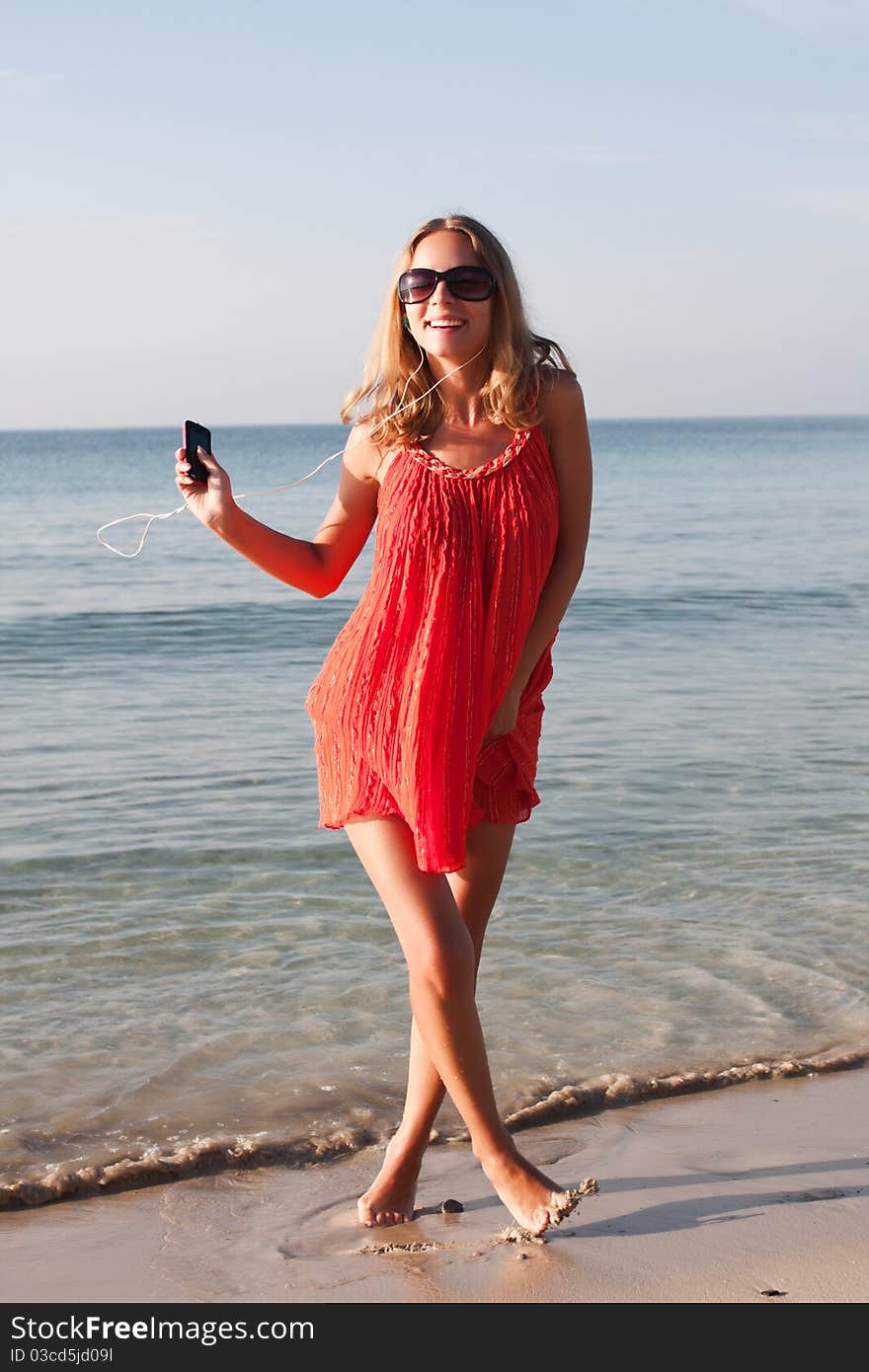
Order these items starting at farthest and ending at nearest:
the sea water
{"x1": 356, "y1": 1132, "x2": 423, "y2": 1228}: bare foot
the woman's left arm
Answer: the sea water → {"x1": 356, "y1": 1132, "x2": 423, "y2": 1228}: bare foot → the woman's left arm

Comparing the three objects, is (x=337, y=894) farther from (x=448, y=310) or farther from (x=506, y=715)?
(x=448, y=310)

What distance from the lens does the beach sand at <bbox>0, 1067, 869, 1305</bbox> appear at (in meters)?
3.11

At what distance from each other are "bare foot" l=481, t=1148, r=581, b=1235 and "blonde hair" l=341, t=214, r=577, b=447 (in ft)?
5.33

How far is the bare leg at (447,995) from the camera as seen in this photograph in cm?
321

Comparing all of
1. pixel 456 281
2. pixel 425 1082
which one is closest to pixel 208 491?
pixel 456 281

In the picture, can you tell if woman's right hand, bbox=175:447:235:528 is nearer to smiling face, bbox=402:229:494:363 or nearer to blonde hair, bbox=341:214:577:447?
blonde hair, bbox=341:214:577:447

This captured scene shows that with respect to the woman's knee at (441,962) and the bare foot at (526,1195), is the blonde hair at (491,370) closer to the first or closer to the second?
the woman's knee at (441,962)

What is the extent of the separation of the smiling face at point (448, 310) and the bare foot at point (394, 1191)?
1.85 meters

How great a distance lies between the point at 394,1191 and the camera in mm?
3510

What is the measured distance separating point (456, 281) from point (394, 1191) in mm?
2095

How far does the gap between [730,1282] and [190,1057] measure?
2.02 m

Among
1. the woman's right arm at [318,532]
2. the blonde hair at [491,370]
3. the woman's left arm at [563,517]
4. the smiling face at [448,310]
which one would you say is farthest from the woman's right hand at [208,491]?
the woman's left arm at [563,517]

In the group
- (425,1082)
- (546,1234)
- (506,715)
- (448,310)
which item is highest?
(448,310)

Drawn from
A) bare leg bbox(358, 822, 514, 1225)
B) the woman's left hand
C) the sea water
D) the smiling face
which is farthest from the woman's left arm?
Answer: the sea water
